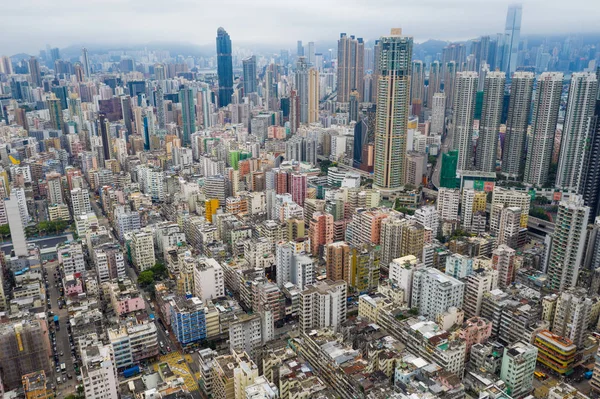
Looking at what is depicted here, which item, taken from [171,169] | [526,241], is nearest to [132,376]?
[526,241]

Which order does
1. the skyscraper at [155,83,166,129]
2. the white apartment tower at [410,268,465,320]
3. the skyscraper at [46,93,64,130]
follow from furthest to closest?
the skyscraper at [155,83,166,129] → the skyscraper at [46,93,64,130] → the white apartment tower at [410,268,465,320]

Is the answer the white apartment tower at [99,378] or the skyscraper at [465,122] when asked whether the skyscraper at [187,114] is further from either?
the white apartment tower at [99,378]

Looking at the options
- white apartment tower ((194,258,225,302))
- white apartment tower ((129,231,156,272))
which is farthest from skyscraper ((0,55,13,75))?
white apartment tower ((194,258,225,302))

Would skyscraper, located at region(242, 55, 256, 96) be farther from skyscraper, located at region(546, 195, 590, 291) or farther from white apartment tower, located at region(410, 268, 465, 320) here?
white apartment tower, located at region(410, 268, 465, 320)

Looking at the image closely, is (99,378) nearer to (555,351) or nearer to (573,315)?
(555,351)

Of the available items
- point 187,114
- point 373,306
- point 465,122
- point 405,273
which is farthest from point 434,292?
point 187,114

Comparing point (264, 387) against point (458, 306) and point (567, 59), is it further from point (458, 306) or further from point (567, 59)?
point (567, 59)

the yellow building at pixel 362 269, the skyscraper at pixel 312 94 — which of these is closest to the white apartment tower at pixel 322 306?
the yellow building at pixel 362 269
